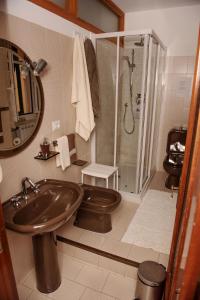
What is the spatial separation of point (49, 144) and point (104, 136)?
1153 millimetres

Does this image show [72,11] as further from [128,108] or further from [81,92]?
[128,108]

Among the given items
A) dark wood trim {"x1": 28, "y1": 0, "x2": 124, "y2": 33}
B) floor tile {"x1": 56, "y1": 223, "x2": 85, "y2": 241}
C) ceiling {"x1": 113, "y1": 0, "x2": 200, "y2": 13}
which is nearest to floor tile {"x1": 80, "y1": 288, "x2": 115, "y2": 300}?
floor tile {"x1": 56, "y1": 223, "x2": 85, "y2": 241}

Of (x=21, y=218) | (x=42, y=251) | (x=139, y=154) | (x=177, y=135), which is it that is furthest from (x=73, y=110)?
(x=177, y=135)

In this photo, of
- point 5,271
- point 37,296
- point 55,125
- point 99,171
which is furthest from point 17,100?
point 37,296

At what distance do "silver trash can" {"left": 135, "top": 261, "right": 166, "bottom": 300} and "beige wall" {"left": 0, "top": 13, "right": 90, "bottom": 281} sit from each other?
956 millimetres

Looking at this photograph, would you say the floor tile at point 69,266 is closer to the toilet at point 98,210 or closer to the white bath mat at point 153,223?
the toilet at point 98,210

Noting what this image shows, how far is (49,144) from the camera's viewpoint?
1875mm

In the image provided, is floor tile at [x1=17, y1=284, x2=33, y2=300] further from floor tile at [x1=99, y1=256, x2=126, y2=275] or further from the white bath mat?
the white bath mat

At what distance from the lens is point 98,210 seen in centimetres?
212

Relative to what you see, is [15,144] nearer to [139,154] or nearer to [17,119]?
[17,119]

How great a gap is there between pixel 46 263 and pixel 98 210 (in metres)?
0.69

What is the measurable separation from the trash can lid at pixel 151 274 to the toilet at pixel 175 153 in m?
1.69

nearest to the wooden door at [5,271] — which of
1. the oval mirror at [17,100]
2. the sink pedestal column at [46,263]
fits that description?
the sink pedestal column at [46,263]

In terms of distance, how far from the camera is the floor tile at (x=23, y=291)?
167cm
